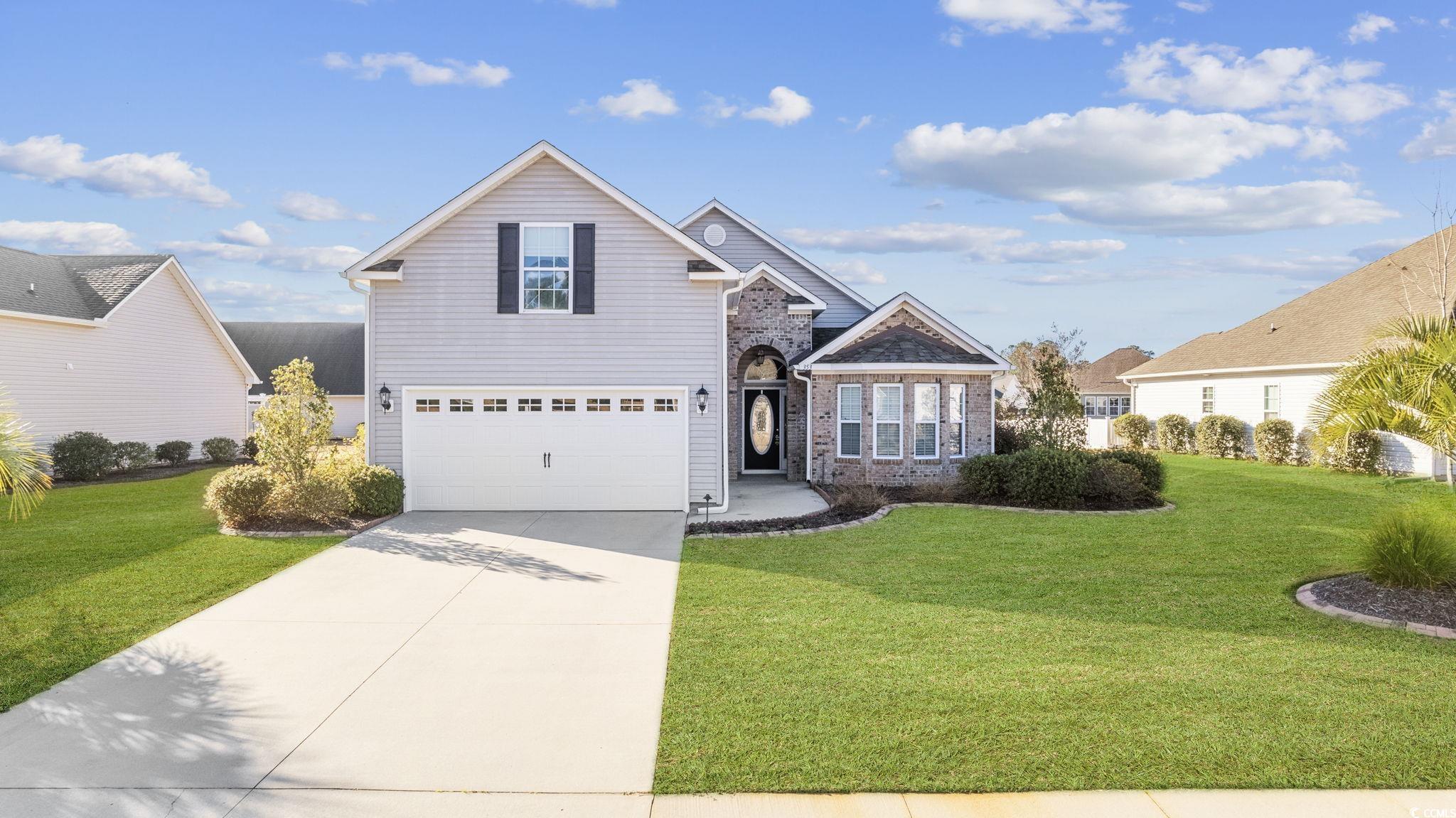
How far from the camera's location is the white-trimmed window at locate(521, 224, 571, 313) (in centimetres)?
1473

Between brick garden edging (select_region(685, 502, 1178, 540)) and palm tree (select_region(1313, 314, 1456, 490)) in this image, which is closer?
palm tree (select_region(1313, 314, 1456, 490))

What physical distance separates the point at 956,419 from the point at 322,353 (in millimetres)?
35250

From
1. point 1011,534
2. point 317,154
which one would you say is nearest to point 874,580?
point 1011,534

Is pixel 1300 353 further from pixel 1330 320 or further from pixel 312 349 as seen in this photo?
pixel 312 349

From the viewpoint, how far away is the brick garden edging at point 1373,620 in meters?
7.32

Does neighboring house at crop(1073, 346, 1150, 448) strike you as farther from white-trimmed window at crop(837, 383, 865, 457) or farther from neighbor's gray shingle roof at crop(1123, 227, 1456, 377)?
white-trimmed window at crop(837, 383, 865, 457)

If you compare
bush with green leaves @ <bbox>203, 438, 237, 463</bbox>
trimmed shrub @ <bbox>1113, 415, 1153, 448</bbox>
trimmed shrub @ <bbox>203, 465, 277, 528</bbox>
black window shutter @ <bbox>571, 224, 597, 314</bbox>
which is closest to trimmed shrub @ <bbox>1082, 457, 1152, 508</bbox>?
black window shutter @ <bbox>571, 224, 597, 314</bbox>

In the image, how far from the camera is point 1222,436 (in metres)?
25.6

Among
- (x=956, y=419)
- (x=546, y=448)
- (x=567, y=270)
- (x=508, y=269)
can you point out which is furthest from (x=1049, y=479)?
(x=508, y=269)

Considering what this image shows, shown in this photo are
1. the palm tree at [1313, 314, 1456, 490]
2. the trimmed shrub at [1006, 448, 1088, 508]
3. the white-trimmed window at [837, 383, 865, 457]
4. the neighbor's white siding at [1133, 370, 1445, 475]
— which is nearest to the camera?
the palm tree at [1313, 314, 1456, 490]

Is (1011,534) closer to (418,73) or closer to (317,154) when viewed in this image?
(418,73)

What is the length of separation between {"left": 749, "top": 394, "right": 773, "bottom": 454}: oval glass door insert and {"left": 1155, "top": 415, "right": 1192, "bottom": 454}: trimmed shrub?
16.1m

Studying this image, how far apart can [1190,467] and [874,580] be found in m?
17.1

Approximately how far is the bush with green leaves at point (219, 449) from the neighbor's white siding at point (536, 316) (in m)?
16.5
